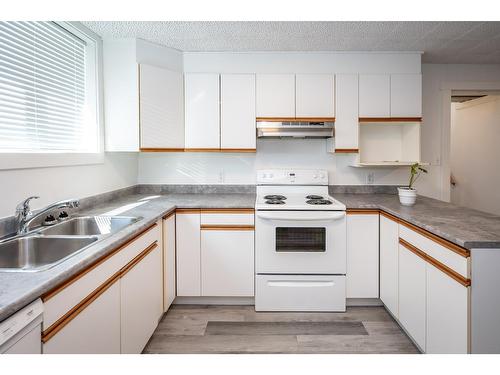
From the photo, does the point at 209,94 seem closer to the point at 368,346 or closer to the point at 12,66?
the point at 12,66

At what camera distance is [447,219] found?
201 centimetres

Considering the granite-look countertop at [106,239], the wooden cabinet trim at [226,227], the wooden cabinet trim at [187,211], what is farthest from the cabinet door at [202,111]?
the wooden cabinet trim at [226,227]

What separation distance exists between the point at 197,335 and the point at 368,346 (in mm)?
1153

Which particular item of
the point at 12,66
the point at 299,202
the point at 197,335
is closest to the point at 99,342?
the point at 197,335

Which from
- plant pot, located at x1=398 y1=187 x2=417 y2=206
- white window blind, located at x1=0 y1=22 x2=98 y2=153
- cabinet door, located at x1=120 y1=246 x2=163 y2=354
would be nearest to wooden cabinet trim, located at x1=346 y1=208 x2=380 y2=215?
plant pot, located at x1=398 y1=187 x2=417 y2=206

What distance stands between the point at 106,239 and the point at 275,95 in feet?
6.73

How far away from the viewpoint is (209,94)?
3.09 m

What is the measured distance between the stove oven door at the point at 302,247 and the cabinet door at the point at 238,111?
2.54 ft

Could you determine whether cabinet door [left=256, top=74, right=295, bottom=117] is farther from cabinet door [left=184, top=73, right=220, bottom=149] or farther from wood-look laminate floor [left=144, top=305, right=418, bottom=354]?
wood-look laminate floor [left=144, top=305, right=418, bottom=354]

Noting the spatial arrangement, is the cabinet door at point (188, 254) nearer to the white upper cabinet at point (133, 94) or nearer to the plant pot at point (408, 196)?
the white upper cabinet at point (133, 94)

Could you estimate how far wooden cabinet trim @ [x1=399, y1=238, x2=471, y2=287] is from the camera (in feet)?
5.11

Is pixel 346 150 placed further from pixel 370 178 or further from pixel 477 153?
pixel 477 153

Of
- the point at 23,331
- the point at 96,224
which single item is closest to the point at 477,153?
the point at 96,224

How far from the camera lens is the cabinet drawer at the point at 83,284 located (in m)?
1.12
